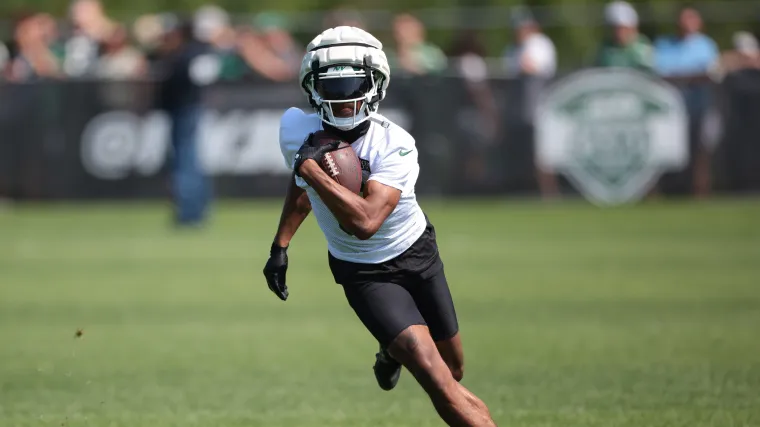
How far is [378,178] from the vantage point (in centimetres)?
683

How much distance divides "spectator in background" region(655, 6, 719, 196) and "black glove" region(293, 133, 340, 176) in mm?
16756

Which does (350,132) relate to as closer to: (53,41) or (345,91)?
(345,91)

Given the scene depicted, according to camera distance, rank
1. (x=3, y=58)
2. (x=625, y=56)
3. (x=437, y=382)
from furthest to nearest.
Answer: (x=3, y=58) < (x=625, y=56) < (x=437, y=382)

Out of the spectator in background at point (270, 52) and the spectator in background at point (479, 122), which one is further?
the spectator in background at point (270, 52)

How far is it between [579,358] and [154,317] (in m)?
4.40

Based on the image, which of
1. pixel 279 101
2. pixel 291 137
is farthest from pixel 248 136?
pixel 291 137

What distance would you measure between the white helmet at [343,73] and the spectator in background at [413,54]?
1664 centimetres

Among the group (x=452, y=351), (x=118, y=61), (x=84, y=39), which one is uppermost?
(x=452, y=351)

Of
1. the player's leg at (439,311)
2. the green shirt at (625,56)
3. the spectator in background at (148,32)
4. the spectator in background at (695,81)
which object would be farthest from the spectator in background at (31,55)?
the player's leg at (439,311)

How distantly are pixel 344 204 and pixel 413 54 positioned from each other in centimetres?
1750

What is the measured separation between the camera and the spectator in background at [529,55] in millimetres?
23344

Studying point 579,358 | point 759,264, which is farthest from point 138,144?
point 579,358

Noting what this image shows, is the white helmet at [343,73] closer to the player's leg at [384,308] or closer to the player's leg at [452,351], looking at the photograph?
the player's leg at [384,308]

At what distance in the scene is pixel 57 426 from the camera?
819 centimetres
